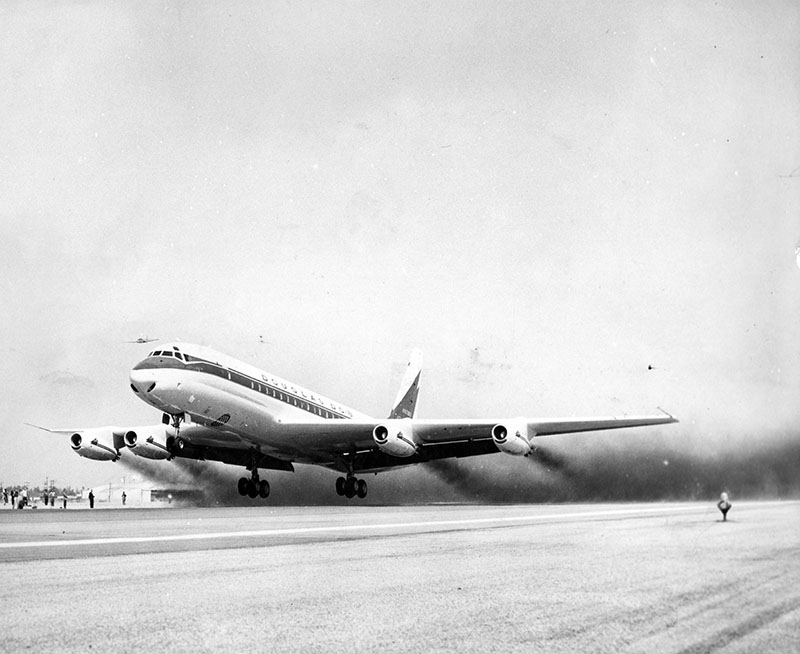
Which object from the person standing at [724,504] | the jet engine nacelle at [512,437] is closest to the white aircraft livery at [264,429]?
the jet engine nacelle at [512,437]

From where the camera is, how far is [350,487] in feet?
158

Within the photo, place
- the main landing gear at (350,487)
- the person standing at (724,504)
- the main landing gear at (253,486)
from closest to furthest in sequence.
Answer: the person standing at (724,504), the main landing gear at (253,486), the main landing gear at (350,487)

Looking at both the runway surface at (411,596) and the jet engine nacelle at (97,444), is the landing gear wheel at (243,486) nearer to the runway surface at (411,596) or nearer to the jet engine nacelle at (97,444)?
the jet engine nacelle at (97,444)

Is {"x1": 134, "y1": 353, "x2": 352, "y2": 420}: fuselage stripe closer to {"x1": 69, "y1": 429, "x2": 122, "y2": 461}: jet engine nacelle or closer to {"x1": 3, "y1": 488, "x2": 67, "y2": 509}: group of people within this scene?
{"x1": 69, "y1": 429, "x2": 122, "y2": 461}: jet engine nacelle

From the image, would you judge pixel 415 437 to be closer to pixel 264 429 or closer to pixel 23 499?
pixel 264 429

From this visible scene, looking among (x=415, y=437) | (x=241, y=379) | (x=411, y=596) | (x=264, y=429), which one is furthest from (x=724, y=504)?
(x=264, y=429)

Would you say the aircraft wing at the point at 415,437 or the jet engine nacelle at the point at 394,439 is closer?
the aircraft wing at the point at 415,437

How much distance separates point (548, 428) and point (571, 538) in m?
24.6

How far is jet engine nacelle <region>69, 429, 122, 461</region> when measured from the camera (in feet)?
145

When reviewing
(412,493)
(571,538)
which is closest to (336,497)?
(412,493)

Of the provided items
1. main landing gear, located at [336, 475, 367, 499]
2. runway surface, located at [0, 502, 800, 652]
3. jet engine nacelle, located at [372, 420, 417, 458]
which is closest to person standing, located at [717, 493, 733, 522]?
runway surface, located at [0, 502, 800, 652]

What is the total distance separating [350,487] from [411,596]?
41.0 m

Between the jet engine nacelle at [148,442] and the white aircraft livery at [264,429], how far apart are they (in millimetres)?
55

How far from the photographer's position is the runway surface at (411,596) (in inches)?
229
